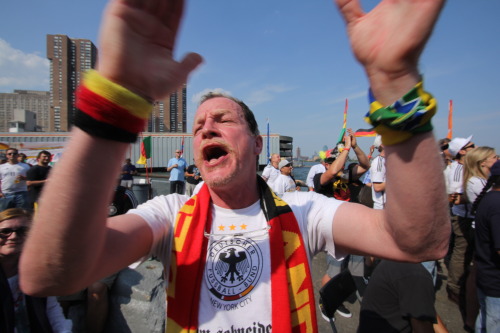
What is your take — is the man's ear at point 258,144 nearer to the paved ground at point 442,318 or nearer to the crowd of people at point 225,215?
the crowd of people at point 225,215

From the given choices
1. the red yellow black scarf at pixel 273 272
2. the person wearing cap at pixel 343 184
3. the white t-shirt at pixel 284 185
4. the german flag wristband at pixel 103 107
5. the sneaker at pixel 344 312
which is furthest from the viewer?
the white t-shirt at pixel 284 185

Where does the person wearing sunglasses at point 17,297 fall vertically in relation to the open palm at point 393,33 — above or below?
below

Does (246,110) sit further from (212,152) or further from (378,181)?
(378,181)

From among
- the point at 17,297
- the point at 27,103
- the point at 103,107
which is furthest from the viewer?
the point at 27,103

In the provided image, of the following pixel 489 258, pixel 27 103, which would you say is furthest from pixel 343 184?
pixel 27 103

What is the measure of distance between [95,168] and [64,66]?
49734 mm

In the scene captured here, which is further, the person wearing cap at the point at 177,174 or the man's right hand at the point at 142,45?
the person wearing cap at the point at 177,174

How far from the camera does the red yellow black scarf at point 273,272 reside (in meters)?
1.23

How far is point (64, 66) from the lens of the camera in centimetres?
3959

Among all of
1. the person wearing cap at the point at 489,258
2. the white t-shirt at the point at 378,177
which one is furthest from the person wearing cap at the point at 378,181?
the person wearing cap at the point at 489,258

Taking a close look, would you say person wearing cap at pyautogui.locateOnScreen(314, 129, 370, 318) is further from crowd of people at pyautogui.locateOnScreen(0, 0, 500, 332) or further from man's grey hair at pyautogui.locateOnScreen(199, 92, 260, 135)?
man's grey hair at pyautogui.locateOnScreen(199, 92, 260, 135)

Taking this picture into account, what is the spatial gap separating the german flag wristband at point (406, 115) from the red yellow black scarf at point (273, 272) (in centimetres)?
72

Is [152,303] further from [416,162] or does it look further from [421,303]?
[416,162]

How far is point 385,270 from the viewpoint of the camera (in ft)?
7.58
